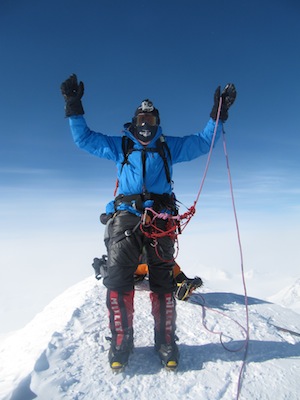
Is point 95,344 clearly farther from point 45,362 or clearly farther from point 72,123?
point 72,123

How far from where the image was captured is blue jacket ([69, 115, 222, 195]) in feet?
11.9

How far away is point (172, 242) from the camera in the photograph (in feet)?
11.6

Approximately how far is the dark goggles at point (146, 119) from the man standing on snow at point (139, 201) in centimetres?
1

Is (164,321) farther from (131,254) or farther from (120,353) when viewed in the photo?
(131,254)

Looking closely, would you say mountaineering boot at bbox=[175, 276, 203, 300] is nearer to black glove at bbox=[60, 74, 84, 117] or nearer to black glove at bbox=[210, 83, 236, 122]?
black glove at bbox=[210, 83, 236, 122]

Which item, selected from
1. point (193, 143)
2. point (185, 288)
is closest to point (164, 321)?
point (185, 288)

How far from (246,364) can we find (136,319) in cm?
188

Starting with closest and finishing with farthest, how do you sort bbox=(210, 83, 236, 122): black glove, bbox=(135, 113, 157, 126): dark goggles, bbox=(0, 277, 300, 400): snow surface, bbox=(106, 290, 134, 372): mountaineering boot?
bbox=(0, 277, 300, 400): snow surface < bbox=(106, 290, 134, 372): mountaineering boot < bbox=(135, 113, 157, 126): dark goggles < bbox=(210, 83, 236, 122): black glove

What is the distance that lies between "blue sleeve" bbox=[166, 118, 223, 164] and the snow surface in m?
2.80

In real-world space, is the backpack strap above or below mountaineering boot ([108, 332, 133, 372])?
above

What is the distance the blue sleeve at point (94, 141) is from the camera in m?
3.62

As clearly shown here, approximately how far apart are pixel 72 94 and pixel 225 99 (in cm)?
228

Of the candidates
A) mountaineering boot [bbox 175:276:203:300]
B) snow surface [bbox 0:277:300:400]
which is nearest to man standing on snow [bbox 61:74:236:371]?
snow surface [bbox 0:277:300:400]

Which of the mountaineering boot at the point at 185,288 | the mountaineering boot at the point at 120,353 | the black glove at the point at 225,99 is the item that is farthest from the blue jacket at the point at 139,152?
the mountaineering boot at the point at 185,288
